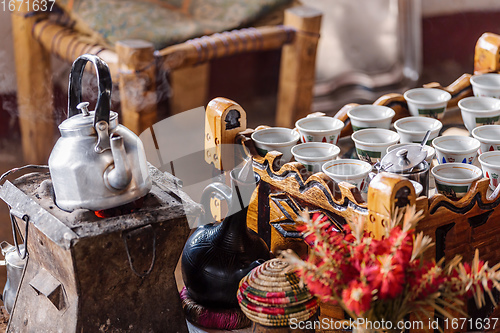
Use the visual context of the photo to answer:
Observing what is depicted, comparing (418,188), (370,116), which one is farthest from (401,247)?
(370,116)

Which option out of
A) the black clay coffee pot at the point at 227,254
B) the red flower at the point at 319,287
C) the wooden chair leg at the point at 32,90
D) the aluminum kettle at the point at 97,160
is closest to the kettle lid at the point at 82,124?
the aluminum kettle at the point at 97,160

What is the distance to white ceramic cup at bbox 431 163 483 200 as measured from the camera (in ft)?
4.55

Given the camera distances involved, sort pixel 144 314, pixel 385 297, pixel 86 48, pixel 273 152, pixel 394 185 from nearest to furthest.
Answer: pixel 385 297 → pixel 394 185 → pixel 144 314 → pixel 273 152 → pixel 86 48

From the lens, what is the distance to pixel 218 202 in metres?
1.59

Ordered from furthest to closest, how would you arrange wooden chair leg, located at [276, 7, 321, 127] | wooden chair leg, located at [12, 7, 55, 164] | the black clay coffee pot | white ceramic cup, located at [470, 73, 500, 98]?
wooden chair leg, located at [276, 7, 321, 127] < wooden chair leg, located at [12, 7, 55, 164] < white ceramic cup, located at [470, 73, 500, 98] < the black clay coffee pot

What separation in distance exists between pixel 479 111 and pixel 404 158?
56 cm

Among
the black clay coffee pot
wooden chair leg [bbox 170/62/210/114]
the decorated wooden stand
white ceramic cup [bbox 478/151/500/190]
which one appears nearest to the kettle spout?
the black clay coffee pot

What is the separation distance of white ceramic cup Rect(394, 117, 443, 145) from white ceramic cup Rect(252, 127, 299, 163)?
0.97 ft

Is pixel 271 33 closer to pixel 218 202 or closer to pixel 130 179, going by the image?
pixel 218 202

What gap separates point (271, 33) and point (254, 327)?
96.1 inches

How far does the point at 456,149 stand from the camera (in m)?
1.62

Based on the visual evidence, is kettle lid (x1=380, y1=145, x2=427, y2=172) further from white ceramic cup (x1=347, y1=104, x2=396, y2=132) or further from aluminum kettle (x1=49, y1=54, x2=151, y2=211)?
aluminum kettle (x1=49, y1=54, x2=151, y2=211)

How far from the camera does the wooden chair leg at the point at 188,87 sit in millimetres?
4047

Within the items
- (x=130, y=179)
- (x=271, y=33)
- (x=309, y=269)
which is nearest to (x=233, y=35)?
(x=271, y=33)
